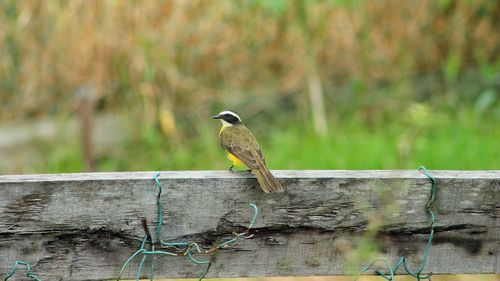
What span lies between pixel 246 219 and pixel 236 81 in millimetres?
6608

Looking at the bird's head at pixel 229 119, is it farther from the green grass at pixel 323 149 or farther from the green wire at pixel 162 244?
the green grass at pixel 323 149

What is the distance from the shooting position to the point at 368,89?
9672 millimetres

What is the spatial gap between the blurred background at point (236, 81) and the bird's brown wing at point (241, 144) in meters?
3.28

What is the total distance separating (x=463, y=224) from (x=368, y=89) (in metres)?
6.62

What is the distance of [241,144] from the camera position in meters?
4.42

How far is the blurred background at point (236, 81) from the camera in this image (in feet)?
28.0

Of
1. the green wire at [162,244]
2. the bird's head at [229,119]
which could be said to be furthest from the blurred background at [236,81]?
the green wire at [162,244]

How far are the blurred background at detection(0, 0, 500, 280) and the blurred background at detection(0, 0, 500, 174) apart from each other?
0.01 m

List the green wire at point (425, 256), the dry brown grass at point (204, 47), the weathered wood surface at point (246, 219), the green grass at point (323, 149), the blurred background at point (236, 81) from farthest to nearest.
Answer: the dry brown grass at point (204, 47) < the blurred background at point (236, 81) < the green grass at point (323, 149) < the green wire at point (425, 256) < the weathered wood surface at point (246, 219)

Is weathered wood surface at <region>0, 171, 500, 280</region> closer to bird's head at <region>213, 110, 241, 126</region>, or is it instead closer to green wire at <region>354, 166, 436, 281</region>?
green wire at <region>354, 166, 436, 281</region>

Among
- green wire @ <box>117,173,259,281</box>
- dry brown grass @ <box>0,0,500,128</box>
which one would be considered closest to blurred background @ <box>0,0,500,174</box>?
dry brown grass @ <box>0,0,500,128</box>

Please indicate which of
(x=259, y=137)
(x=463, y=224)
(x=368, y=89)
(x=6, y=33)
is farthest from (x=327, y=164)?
(x=463, y=224)

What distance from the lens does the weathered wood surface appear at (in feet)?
9.50

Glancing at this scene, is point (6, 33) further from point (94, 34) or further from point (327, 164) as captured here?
point (327, 164)
